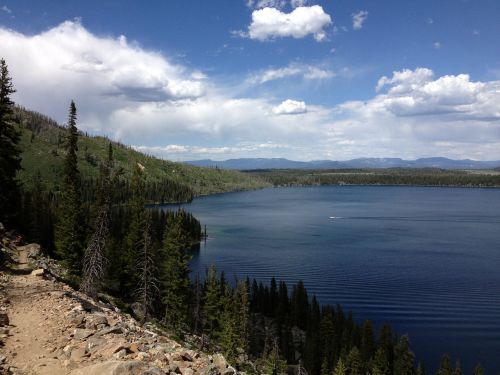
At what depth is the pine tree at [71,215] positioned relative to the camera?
46.4 m

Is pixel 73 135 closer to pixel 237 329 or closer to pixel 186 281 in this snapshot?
pixel 186 281

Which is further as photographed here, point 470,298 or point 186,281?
point 470,298

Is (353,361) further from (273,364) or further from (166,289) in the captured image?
(166,289)

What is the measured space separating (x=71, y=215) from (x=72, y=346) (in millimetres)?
35161

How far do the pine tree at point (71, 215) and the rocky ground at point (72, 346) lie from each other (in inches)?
960

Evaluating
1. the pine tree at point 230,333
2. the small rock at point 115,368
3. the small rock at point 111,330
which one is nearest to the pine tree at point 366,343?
the pine tree at point 230,333

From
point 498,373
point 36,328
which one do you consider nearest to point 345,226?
point 498,373

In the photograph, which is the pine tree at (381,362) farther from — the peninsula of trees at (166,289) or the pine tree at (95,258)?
the pine tree at (95,258)

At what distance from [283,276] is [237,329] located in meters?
47.1

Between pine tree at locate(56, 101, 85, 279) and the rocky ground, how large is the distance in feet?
80.0

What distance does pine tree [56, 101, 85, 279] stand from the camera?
46375 millimetres

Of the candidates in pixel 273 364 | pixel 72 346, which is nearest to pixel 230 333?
pixel 273 364

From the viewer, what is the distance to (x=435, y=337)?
224ft

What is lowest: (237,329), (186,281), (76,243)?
(237,329)
